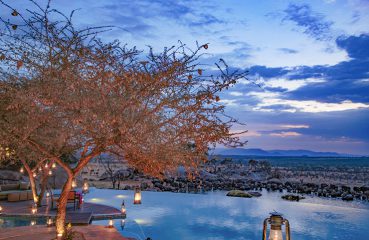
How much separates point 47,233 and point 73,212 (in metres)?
4.72

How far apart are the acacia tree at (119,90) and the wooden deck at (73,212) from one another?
330 inches

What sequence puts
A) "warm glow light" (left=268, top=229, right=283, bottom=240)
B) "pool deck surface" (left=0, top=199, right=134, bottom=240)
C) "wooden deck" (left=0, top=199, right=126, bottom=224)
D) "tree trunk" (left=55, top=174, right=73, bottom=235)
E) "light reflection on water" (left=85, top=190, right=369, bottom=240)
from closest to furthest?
"warm glow light" (left=268, top=229, right=283, bottom=240)
"tree trunk" (left=55, top=174, right=73, bottom=235)
"pool deck surface" (left=0, top=199, right=134, bottom=240)
"wooden deck" (left=0, top=199, right=126, bottom=224)
"light reflection on water" (left=85, top=190, right=369, bottom=240)

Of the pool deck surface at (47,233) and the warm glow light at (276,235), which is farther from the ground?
the warm glow light at (276,235)

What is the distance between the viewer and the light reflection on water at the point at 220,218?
16.6 metres

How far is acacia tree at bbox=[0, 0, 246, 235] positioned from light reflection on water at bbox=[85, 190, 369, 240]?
288 inches

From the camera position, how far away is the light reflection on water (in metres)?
16.6

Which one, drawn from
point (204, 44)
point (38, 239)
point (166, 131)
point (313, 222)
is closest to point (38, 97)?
point (166, 131)

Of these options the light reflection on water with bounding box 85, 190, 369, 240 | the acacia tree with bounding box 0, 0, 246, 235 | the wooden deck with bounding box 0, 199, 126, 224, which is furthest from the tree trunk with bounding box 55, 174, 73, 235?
the wooden deck with bounding box 0, 199, 126, 224

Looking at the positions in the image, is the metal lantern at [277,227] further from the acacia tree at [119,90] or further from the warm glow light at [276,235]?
the acacia tree at [119,90]

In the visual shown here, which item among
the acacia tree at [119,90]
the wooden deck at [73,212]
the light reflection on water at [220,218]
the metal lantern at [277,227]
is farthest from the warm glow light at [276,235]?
the wooden deck at [73,212]

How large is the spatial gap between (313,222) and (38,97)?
54.3 ft

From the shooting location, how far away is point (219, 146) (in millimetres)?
7801

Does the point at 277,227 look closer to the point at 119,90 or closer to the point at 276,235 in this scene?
the point at 276,235

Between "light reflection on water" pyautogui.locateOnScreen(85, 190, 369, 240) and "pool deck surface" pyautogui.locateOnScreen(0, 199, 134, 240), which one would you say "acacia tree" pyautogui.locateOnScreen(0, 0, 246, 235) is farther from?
"light reflection on water" pyautogui.locateOnScreen(85, 190, 369, 240)
